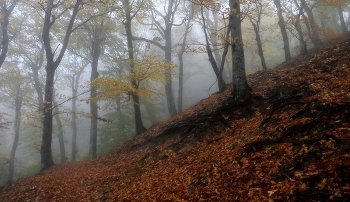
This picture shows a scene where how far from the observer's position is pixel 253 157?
4797 millimetres

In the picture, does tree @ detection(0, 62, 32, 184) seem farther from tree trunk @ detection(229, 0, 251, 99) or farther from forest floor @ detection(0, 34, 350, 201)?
tree trunk @ detection(229, 0, 251, 99)

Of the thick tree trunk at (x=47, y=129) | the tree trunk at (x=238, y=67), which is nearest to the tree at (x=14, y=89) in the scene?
the thick tree trunk at (x=47, y=129)

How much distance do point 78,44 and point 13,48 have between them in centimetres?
605

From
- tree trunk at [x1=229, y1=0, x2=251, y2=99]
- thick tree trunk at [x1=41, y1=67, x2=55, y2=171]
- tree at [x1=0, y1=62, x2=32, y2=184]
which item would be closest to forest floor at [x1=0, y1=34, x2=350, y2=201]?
Answer: tree trunk at [x1=229, y1=0, x2=251, y2=99]

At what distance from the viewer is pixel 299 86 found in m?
7.31

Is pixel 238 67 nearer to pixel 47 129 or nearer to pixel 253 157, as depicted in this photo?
pixel 253 157

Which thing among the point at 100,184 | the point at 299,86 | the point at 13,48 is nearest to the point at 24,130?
the point at 13,48

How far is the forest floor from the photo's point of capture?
357 centimetres

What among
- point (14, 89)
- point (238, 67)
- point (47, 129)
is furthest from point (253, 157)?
point (14, 89)

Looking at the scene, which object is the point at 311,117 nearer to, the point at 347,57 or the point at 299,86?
the point at 299,86

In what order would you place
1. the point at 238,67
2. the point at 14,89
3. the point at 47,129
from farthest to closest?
the point at 14,89
the point at 47,129
the point at 238,67

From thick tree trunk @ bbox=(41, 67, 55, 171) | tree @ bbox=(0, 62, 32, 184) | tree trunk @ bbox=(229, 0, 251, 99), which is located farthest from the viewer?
tree @ bbox=(0, 62, 32, 184)

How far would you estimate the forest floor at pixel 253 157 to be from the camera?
357 cm

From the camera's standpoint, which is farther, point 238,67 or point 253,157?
point 238,67
